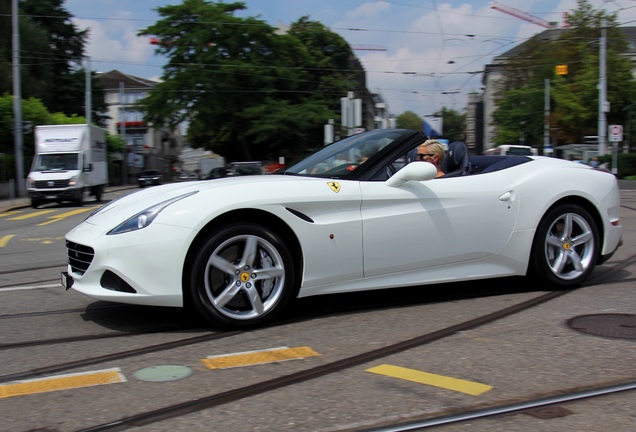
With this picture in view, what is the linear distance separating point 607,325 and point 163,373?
2.94 m

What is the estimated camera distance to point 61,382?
3389mm

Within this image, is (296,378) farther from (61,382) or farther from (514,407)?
(61,382)

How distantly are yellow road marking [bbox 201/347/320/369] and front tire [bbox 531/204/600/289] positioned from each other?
2.45m

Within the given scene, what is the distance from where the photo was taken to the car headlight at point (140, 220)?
421 cm

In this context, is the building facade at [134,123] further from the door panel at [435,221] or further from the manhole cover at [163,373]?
the manhole cover at [163,373]

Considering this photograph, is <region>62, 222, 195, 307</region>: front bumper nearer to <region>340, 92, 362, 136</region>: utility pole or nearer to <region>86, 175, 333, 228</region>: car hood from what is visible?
<region>86, 175, 333, 228</region>: car hood

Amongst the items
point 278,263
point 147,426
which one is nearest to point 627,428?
point 147,426

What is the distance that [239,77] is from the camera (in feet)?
161

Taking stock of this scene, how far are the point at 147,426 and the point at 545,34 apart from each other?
75.0 metres

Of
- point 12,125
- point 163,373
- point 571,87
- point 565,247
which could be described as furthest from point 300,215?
point 571,87

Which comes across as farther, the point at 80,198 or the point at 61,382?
the point at 80,198

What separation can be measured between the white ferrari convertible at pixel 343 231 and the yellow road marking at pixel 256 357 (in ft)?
1.65

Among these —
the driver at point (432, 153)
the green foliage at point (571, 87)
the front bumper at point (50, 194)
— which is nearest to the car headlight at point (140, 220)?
the driver at point (432, 153)

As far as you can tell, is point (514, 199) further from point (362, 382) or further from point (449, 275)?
point (362, 382)
